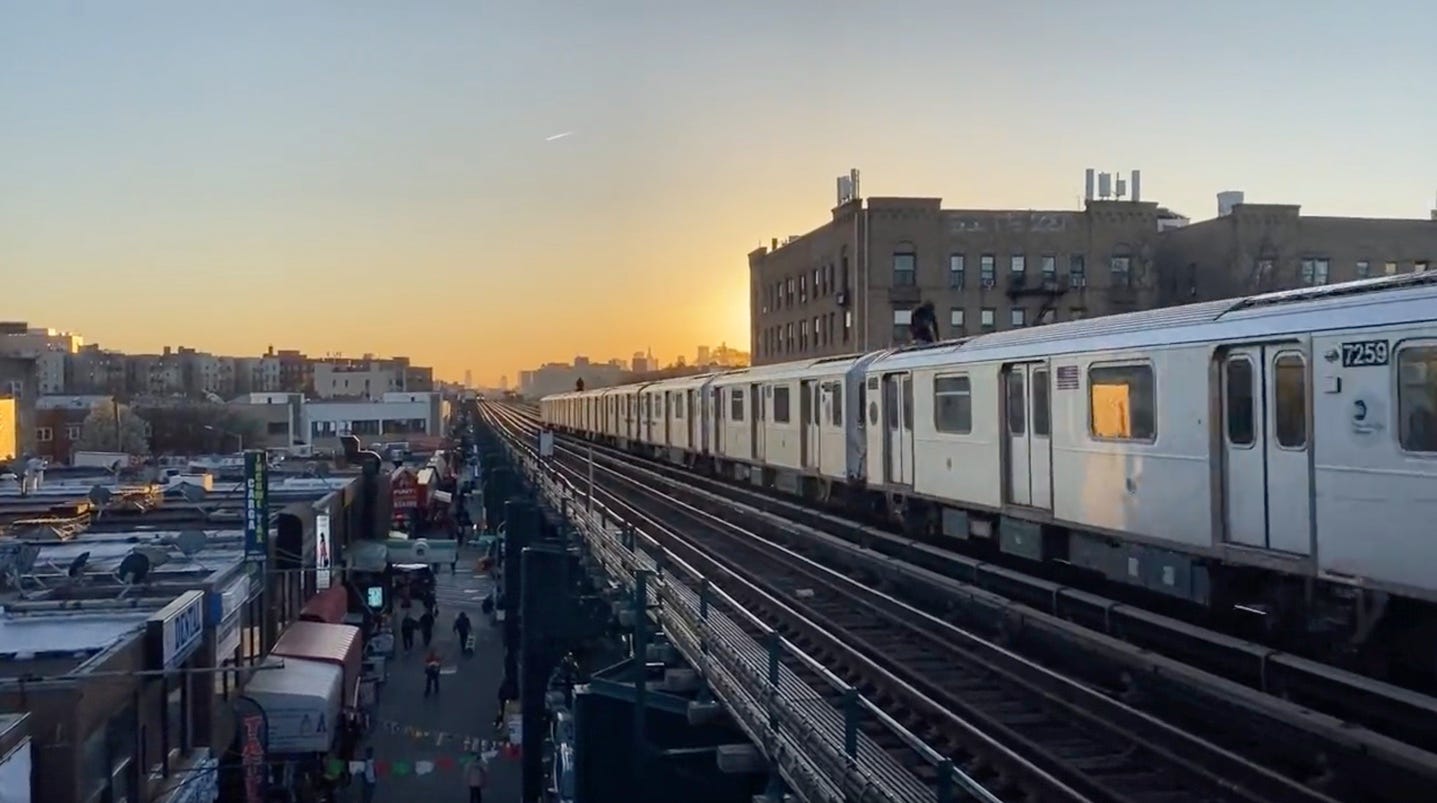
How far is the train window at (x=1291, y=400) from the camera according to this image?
938 centimetres

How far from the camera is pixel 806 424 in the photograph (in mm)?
23016

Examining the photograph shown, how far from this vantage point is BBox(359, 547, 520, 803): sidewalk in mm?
22359

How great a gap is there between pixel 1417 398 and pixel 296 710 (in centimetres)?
1778

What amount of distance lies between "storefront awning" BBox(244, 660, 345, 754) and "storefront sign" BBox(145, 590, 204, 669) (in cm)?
312

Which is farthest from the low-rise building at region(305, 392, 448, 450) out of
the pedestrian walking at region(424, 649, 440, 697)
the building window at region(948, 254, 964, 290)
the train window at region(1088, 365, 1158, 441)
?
the train window at region(1088, 365, 1158, 441)

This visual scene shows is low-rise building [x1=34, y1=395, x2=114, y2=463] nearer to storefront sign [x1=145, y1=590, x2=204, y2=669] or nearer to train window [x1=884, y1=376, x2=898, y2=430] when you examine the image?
storefront sign [x1=145, y1=590, x2=204, y2=669]

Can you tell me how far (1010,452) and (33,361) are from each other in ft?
277

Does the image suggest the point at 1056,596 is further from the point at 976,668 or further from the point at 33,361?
the point at 33,361

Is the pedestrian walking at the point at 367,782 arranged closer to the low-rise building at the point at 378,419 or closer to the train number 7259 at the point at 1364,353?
the train number 7259 at the point at 1364,353

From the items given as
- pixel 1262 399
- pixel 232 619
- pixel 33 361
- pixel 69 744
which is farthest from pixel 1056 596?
pixel 33 361

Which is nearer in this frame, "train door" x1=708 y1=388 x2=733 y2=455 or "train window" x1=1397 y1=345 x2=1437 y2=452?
"train window" x1=1397 y1=345 x2=1437 y2=452

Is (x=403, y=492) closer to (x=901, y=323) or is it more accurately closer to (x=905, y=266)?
(x=901, y=323)

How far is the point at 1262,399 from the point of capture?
389 inches

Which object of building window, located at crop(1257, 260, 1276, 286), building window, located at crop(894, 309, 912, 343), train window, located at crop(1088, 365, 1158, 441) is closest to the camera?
train window, located at crop(1088, 365, 1158, 441)
